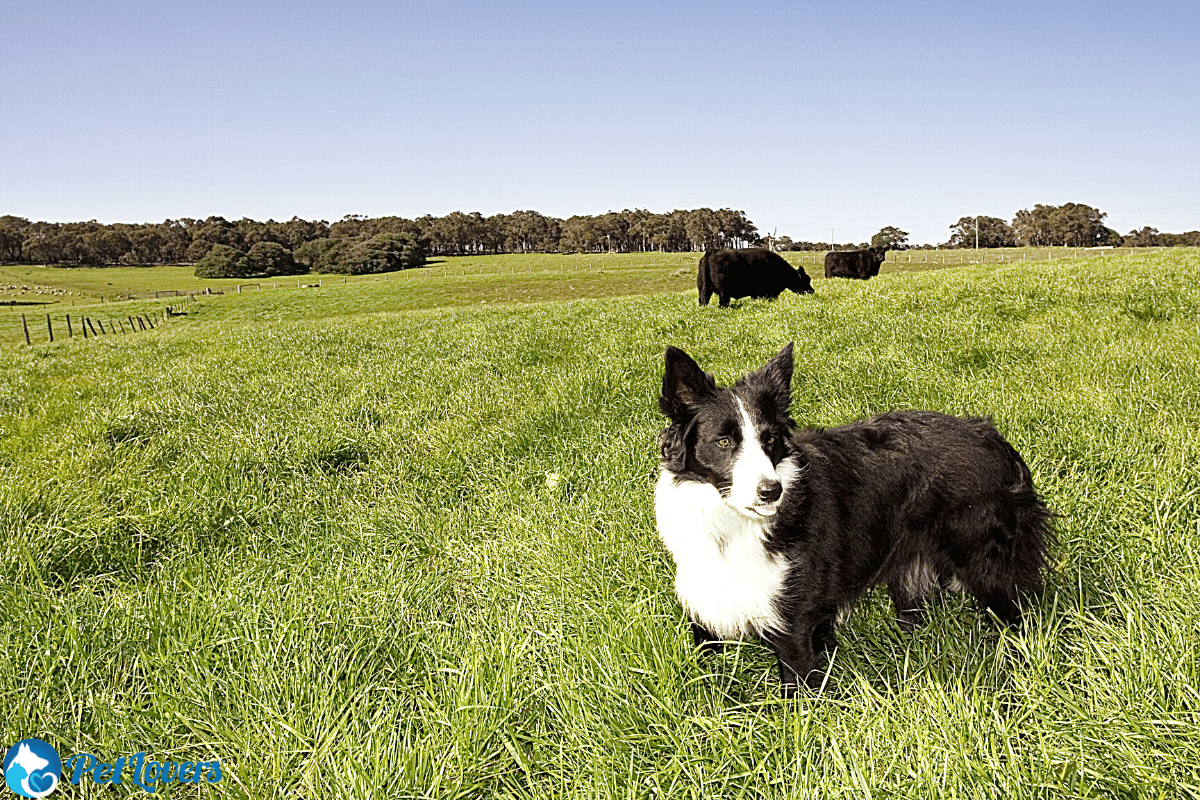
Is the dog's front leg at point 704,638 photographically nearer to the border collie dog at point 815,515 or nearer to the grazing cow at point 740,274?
the border collie dog at point 815,515

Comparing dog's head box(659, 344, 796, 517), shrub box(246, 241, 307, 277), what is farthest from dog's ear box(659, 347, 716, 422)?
shrub box(246, 241, 307, 277)

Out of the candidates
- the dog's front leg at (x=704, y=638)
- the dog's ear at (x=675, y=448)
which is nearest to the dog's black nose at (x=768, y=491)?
the dog's ear at (x=675, y=448)

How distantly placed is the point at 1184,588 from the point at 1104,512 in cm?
95

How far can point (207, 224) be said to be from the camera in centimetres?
13788

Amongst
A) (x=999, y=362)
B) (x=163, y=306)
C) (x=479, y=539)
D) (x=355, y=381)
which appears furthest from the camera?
(x=163, y=306)

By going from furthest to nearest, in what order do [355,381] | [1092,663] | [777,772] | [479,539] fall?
[355,381] < [479,539] < [1092,663] < [777,772]

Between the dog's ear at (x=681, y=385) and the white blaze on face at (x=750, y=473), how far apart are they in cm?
21

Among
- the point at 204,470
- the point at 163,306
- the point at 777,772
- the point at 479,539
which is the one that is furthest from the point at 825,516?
the point at 163,306

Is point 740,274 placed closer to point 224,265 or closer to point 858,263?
point 858,263

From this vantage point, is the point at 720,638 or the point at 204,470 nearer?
the point at 720,638

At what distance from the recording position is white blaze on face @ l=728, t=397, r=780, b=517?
8.36 ft

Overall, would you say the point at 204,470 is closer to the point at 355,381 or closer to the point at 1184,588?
the point at 355,381

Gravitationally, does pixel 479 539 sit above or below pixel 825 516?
below

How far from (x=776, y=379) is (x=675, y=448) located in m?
0.56
